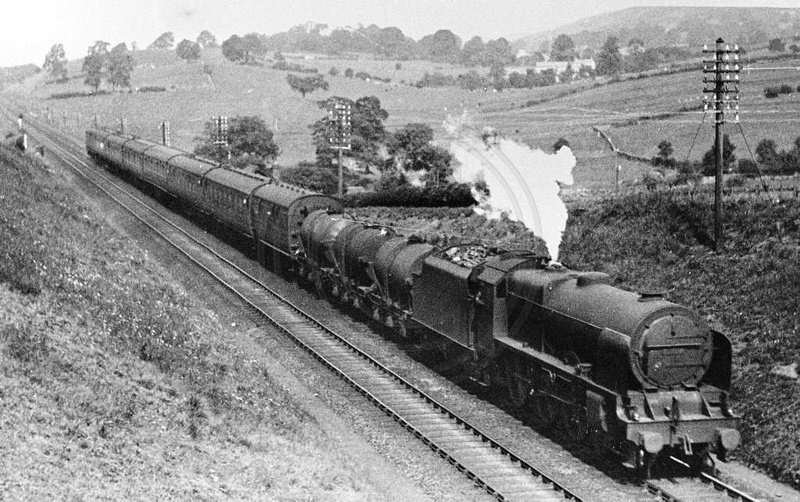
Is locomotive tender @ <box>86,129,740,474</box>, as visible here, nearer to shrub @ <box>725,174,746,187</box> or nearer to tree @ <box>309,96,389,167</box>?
shrub @ <box>725,174,746,187</box>

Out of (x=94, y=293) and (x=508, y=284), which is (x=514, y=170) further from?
(x=94, y=293)

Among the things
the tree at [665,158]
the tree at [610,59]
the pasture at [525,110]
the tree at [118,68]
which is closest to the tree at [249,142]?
the pasture at [525,110]

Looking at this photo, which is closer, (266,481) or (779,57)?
(266,481)

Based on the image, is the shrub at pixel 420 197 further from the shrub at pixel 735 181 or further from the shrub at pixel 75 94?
the shrub at pixel 75 94

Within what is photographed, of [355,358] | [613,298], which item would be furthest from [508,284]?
[355,358]

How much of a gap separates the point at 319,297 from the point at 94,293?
12.3 m

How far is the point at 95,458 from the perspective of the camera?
16.0 m

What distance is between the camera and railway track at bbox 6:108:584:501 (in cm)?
1841

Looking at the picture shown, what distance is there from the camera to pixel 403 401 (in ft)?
78.2

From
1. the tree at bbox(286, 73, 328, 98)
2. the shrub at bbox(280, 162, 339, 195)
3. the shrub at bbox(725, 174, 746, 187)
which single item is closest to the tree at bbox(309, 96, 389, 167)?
the shrub at bbox(280, 162, 339, 195)

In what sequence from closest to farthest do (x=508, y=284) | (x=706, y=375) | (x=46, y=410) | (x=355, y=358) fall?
(x=46, y=410), (x=706, y=375), (x=508, y=284), (x=355, y=358)

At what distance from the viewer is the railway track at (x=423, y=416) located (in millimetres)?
17969

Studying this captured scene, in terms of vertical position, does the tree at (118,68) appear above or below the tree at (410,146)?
above

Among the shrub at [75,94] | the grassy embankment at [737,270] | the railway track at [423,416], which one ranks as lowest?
the railway track at [423,416]
